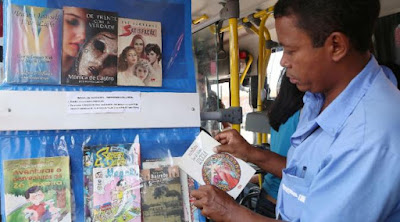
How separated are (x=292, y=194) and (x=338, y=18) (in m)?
0.51

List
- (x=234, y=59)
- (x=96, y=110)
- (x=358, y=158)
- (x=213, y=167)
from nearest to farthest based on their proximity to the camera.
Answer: (x=358, y=158)
(x=96, y=110)
(x=213, y=167)
(x=234, y=59)

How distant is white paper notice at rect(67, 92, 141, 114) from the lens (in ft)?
3.05

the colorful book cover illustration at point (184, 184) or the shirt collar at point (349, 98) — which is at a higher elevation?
the shirt collar at point (349, 98)

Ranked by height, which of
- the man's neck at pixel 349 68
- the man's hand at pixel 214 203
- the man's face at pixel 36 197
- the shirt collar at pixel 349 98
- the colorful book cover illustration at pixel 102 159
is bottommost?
A: the man's hand at pixel 214 203

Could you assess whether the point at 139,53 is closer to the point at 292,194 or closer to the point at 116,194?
the point at 116,194

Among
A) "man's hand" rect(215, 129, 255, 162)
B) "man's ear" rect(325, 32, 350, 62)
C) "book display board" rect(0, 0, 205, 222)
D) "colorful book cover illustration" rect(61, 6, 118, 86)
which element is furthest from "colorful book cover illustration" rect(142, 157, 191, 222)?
"man's ear" rect(325, 32, 350, 62)

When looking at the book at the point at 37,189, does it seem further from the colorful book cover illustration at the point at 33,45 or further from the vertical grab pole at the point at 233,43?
the vertical grab pole at the point at 233,43

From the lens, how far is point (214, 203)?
1.01 m

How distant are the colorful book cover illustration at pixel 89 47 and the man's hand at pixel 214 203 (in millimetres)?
426

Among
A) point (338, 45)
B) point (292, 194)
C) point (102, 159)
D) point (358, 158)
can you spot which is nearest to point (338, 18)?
point (338, 45)

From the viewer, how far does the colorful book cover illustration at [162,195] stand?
0.99 m

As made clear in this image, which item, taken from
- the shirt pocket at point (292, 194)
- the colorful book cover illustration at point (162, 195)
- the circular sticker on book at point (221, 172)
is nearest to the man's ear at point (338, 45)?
the shirt pocket at point (292, 194)

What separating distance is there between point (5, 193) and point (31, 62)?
0.34 m

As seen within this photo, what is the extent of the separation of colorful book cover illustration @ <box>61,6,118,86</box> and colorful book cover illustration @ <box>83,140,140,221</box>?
0.62ft
